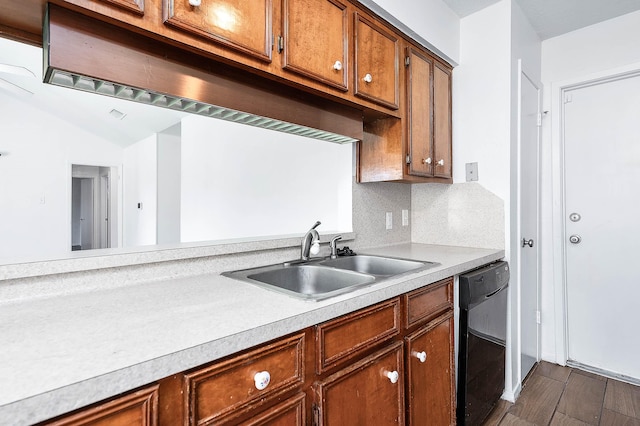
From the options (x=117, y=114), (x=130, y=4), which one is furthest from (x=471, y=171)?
(x=117, y=114)

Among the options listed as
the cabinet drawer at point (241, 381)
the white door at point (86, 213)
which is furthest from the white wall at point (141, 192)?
the cabinet drawer at point (241, 381)

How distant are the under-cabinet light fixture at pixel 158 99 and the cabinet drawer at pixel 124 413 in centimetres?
86

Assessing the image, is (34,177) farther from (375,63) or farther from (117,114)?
(375,63)

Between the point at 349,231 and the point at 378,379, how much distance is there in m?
0.95

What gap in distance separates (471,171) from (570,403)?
4.98ft

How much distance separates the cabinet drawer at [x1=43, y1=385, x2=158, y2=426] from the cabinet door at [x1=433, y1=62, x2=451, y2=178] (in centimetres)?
184

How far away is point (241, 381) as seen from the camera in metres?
0.74

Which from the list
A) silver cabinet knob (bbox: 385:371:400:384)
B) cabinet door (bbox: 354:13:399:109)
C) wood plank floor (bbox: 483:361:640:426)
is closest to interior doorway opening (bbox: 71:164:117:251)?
cabinet door (bbox: 354:13:399:109)

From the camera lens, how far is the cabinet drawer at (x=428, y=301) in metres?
1.25

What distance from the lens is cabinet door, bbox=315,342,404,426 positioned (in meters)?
0.93

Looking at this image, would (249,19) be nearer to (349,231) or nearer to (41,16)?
(41,16)

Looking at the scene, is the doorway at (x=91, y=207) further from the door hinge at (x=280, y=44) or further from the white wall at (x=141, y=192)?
the door hinge at (x=280, y=44)

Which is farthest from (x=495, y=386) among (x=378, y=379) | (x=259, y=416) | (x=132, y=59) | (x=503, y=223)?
(x=132, y=59)

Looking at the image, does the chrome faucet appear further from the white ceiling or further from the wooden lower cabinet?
the white ceiling
